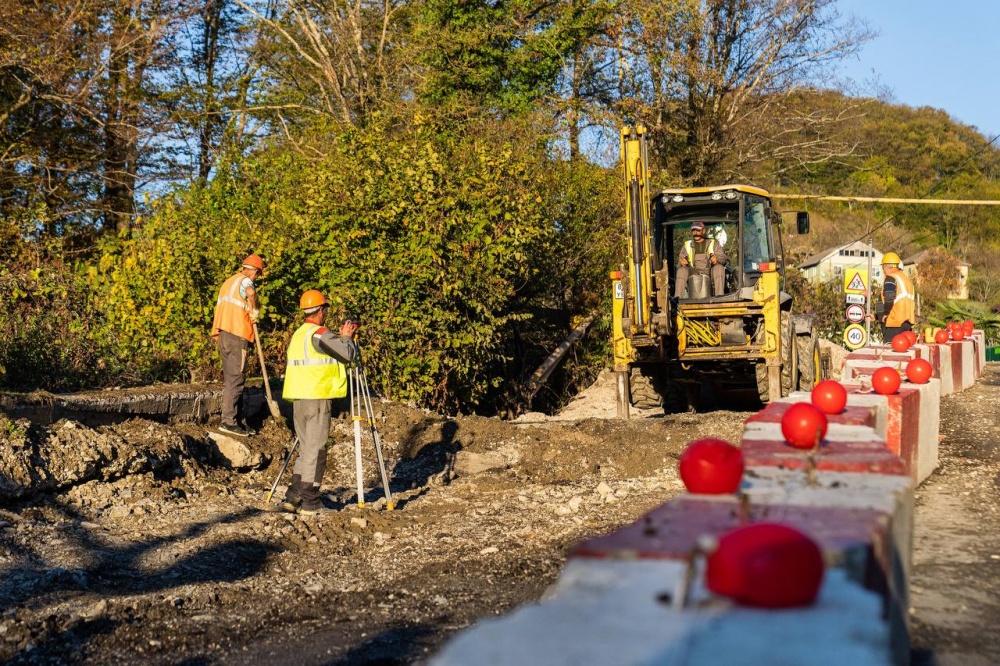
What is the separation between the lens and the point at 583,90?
27.1 metres

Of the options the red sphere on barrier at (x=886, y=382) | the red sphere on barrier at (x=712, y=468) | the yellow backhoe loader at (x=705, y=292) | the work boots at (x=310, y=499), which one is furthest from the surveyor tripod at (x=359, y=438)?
the red sphere on barrier at (x=712, y=468)

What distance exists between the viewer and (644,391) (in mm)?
15820

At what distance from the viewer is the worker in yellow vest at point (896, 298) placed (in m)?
16.2

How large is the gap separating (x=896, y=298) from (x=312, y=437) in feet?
33.1

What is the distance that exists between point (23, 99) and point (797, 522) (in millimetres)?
19849

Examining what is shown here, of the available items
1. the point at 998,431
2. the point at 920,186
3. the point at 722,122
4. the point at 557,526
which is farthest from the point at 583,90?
the point at 920,186

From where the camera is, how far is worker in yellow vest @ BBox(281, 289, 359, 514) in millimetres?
9445

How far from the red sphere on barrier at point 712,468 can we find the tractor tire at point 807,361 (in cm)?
1203

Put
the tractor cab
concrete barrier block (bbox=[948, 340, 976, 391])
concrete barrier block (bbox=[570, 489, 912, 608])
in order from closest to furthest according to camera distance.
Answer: concrete barrier block (bbox=[570, 489, 912, 608])
the tractor cab
concrete barrier block (bbox=[948, 340, 976, 391])

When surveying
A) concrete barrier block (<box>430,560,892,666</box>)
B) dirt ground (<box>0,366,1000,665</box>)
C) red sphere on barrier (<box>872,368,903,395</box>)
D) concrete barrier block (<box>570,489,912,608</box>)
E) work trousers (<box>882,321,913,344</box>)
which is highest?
work trousers (<box>882,321,913,344</box>)

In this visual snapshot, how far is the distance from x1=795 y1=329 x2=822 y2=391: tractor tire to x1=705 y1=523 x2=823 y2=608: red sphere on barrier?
13005mm

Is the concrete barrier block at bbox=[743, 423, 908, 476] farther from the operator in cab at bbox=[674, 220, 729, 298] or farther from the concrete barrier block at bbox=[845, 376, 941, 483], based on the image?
the operator in cab at bbox=[674, 220, 729, 298]

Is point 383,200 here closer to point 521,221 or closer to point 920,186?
point 521,221

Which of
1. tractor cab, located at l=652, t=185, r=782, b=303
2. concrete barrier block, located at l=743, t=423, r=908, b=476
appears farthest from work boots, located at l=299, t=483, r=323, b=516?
tractor cab, located at l=652, t=185, r=782, b=303
